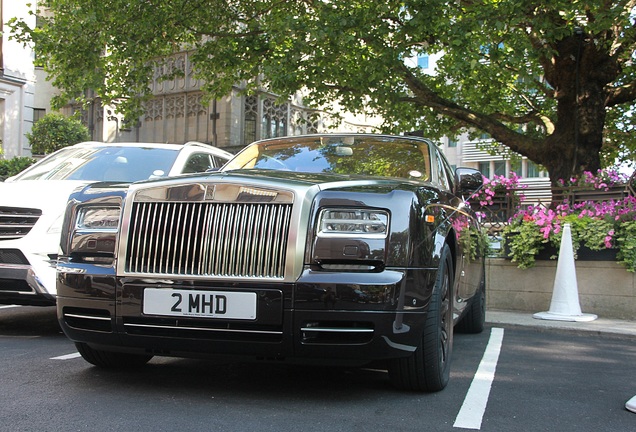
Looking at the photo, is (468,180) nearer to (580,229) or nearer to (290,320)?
(290,320)

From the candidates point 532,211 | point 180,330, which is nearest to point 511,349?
point 180,330

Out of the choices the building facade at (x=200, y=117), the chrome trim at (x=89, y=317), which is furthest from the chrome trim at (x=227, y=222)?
the building facade at (x=200, y=117)

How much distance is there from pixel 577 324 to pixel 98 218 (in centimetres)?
592

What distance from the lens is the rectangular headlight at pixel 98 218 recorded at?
12.6 ft

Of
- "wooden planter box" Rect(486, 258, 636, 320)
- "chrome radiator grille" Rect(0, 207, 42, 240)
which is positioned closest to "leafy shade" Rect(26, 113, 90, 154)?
"wooden planter box" Rect(486, 258, 636, 320)

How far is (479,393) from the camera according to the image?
4.09 m

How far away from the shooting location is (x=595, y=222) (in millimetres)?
8836

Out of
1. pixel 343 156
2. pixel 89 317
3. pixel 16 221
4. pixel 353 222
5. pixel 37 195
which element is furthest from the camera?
pixel 37 195

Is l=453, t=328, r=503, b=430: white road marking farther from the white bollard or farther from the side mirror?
the white bollard

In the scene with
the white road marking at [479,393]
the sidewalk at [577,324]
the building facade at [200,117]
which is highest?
the building facade at [200,117]

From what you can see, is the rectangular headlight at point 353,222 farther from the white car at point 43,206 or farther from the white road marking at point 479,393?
the white car at point 43,206

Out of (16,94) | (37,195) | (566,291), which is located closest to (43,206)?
(37,195)

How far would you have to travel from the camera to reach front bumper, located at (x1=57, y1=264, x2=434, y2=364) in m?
3.40

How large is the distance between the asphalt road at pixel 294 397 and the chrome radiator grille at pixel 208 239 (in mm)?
698
